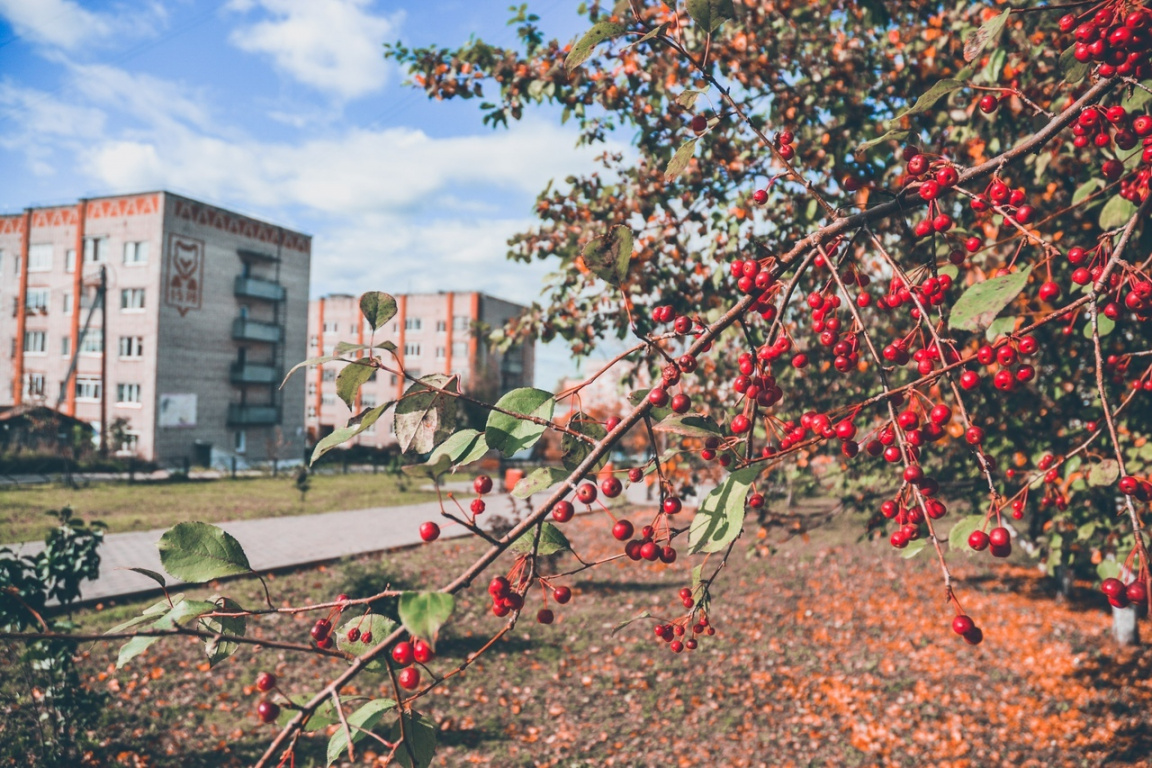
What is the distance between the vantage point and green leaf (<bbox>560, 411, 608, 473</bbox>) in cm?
125

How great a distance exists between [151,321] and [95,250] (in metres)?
5.53

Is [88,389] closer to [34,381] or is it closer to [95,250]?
[34,381]

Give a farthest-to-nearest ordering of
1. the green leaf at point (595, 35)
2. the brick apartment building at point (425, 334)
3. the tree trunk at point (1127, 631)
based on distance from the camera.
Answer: the brick apartment building at point (425, 334)
the tree trunk at point (1127, 631)
the green leaf at point (595, 35)

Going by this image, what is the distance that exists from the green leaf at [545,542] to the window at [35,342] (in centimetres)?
4516

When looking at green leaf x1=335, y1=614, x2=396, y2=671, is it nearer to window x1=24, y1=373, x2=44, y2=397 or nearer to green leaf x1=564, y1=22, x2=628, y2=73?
green leaf x1=564, y1=22, x2=628, y2=73

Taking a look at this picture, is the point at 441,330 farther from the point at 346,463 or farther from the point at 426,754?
the point at 426,754

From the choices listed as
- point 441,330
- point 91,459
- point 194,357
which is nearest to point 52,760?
point 91,459

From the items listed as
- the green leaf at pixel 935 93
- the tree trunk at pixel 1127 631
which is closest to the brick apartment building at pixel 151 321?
the tree trunk at pixel 1127 631

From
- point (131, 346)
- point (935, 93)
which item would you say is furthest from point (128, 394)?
point (935, 93)

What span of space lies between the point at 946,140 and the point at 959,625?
4297 mm

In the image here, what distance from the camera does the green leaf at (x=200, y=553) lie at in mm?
1002

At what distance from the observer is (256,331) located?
38.5 meters

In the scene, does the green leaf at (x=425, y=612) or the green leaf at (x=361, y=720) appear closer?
the green leaf at (x=425, y=612)

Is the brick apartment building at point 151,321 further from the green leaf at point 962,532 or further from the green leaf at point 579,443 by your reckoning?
the green leaf at point 962,532
